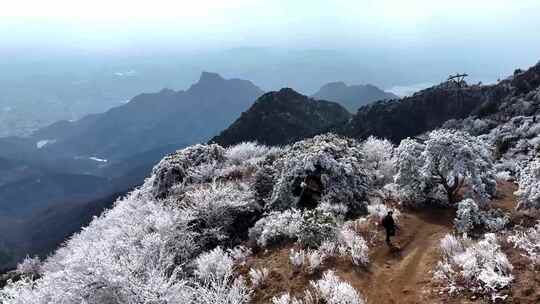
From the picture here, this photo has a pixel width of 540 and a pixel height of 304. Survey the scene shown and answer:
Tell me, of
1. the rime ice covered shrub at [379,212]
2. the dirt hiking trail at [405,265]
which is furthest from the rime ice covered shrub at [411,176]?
the dirt hiking trail at [405,265]

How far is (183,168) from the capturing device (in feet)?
159

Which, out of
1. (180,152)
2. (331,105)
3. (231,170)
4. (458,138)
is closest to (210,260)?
(458,138)

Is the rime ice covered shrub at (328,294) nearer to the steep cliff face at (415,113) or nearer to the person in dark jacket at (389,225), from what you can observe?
the person in dark jacket at (389,225)

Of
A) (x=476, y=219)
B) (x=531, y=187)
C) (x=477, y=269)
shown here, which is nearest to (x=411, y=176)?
(x=476, y=219)

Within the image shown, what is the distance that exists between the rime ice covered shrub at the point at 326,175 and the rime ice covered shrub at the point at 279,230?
4.41 meters

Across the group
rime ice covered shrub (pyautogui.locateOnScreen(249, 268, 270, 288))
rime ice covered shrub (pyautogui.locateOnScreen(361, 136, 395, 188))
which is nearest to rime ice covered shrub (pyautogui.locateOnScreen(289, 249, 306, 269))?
rime ice covered shrub (pyautogui.locateOnScreen(249, 268, 270, 288))

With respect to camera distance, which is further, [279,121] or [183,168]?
[279,121]

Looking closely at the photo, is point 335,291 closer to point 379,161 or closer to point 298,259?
point 298,259

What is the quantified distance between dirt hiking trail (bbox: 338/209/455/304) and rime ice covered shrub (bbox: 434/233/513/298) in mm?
→ 878

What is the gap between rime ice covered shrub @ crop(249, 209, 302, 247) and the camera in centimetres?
2712

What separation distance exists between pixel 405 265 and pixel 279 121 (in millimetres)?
129767

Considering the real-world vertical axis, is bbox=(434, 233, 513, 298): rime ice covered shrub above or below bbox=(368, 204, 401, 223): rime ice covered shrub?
above

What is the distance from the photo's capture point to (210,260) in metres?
24.1

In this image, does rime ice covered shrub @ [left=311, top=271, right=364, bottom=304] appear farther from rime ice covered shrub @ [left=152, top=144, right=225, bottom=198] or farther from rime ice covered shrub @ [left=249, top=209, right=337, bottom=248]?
rime ice covered shrub @ [left=152, top=144, right=225, bottom=198]
